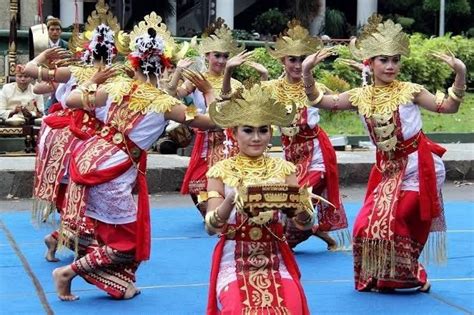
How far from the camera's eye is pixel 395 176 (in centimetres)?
632

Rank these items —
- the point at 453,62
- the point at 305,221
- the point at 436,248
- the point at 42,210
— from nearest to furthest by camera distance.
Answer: the point at 305,221 → the point at 453,62 → the point at 436,248 → the point at 42,210

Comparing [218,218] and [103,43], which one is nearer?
[218,218]

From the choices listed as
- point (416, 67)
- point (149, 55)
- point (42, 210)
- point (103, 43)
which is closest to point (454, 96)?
point (149, 55)

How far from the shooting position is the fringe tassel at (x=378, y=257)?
6238mm

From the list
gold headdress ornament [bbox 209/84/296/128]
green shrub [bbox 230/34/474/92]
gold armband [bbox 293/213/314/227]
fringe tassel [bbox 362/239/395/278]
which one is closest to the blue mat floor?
fringe tassel [bbox 362/239/395/278]

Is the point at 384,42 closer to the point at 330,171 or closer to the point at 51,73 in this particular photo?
the point at 330,171

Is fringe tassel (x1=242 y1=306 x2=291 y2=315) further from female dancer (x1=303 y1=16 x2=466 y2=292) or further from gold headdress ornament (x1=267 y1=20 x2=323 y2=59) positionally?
gold headdress ornament (x1=267 y1=20 x2=323 y2=59)

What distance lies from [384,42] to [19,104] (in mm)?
7394

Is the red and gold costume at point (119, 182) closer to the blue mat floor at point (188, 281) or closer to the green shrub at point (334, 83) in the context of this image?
the blue mat floor at point (188, 281)

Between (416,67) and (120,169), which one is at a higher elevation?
(416,67)

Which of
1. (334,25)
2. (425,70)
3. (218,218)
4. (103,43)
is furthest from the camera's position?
(334,25)

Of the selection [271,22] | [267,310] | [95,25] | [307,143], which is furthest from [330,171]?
[271,22]

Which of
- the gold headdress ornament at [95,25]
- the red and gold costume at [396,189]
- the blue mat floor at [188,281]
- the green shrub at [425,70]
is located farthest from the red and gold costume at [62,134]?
the green shrub at [425,70]

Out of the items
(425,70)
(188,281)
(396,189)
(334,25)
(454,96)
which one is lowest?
(188,281)
